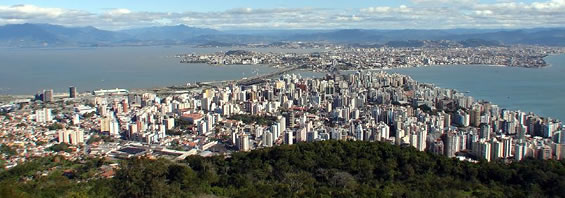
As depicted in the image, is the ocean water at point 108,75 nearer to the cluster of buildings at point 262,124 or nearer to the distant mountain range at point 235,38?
the cluster of buildings at point 262,124

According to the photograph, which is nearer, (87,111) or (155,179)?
(155,179)

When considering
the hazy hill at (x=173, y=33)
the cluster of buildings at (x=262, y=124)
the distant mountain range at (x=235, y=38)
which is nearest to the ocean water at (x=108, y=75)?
the cluster of buildings at (x=262, y=124)


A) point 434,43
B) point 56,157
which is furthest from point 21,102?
point 434,43

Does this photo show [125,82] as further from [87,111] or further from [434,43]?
[434,43]

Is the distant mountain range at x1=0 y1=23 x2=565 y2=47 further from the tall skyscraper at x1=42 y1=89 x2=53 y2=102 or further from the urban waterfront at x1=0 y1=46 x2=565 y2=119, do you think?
the tall skyscraper at x1=42 y1=89 x2=53 y2=102

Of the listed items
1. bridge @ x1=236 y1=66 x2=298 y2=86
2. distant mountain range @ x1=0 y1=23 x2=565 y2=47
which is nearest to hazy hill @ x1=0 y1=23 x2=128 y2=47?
distant mountain range @ x1=0 y1=23 x2=565 y2=47

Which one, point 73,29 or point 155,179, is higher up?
point 73,29
